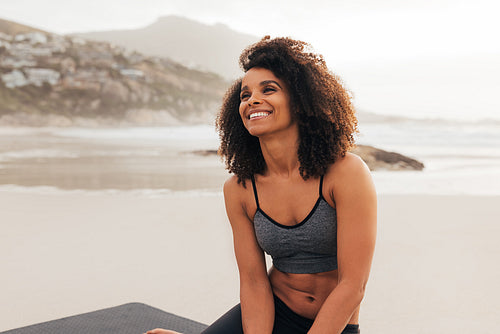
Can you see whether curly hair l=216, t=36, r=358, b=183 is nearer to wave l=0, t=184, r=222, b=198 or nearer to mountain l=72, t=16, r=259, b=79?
wave l=0, t=184, r=222, b=198

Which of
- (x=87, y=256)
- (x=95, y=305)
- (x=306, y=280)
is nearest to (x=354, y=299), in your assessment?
(x=306, y=280)

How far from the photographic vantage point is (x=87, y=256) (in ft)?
11.8

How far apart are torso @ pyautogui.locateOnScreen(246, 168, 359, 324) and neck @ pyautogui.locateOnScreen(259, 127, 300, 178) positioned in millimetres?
40

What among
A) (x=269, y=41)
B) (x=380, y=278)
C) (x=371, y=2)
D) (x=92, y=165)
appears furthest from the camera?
(x=371, y=2)

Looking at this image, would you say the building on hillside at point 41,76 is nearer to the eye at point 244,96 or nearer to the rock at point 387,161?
the rock at point 387,161

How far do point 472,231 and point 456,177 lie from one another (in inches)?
163

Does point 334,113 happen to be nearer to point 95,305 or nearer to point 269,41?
point 269,41

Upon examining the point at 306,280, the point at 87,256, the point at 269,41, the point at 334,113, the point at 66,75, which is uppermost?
the point at 269,41

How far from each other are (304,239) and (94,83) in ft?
123

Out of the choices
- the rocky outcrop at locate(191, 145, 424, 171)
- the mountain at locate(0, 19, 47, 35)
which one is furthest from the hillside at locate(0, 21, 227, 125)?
the rocky outcrop at locate(191, 145, 424, 171)

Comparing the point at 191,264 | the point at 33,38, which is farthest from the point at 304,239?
the point at 33,38

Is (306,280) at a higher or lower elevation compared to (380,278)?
higher

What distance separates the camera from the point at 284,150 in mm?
1338

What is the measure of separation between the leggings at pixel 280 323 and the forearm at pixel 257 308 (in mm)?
35
